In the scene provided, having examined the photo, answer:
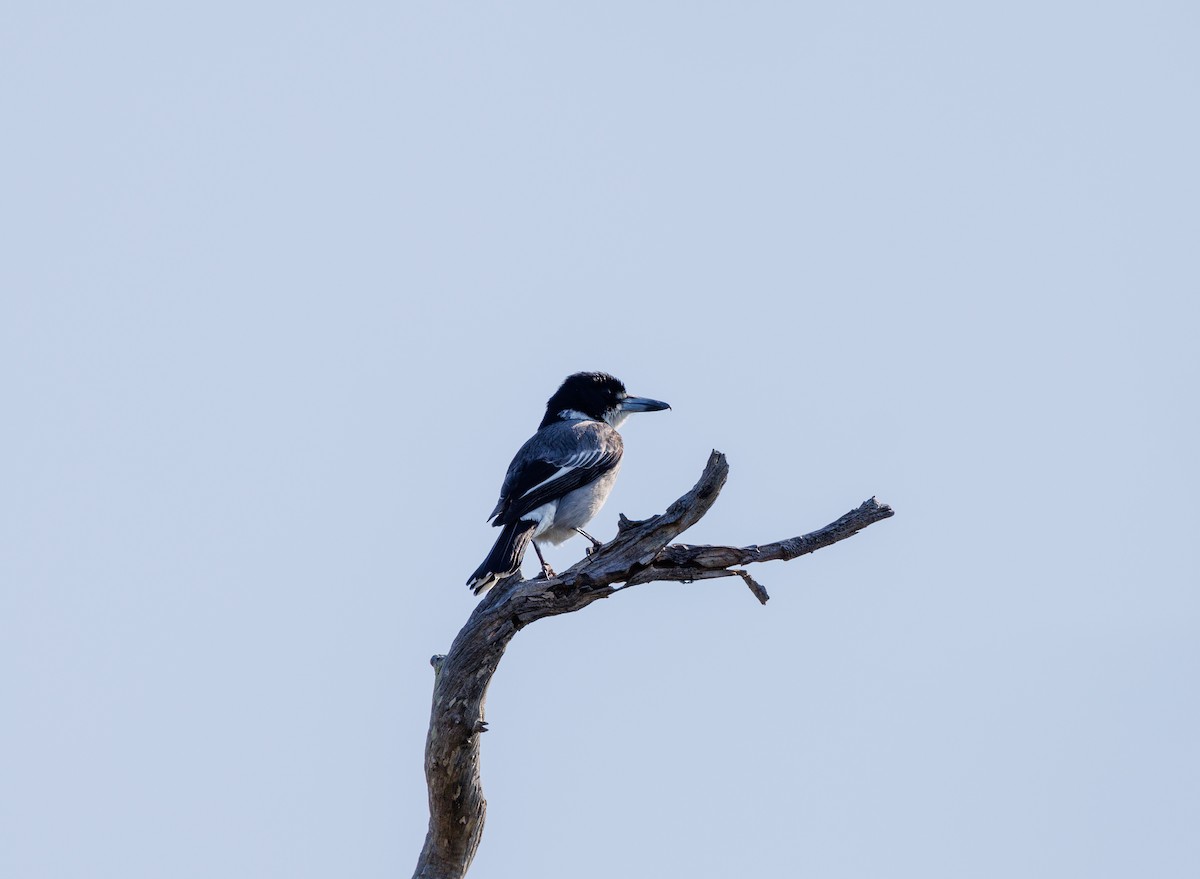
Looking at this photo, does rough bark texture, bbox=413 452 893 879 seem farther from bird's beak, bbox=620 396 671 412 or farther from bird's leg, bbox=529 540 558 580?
bird's beak, bbox=620 396 671 412

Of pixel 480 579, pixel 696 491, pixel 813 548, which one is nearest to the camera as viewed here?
pixel 696 491

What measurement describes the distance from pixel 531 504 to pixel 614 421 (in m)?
2.25

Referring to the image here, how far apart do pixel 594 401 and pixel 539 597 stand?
426 cm

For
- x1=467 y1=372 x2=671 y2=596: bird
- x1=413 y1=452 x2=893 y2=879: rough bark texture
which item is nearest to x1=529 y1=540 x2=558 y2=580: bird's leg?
x1=467 y1=372 x2=671 y2=596: bird

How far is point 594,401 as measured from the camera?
1195 centimetres

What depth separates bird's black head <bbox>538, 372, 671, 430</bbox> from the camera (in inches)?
470

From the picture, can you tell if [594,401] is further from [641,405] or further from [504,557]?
[504,557]

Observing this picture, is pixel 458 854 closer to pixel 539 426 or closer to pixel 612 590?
pixel 612 590

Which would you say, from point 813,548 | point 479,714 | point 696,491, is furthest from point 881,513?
point 479,714

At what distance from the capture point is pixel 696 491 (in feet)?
24.7

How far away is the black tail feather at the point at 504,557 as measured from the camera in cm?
904

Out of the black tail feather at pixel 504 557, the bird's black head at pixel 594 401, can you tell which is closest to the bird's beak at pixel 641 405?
the bird's black head at pixel 594 401

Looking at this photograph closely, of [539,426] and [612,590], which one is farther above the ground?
[539,426]

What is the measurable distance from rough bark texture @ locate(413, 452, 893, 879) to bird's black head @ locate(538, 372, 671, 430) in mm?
3867
